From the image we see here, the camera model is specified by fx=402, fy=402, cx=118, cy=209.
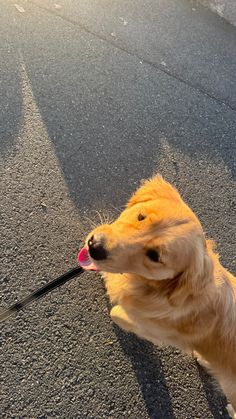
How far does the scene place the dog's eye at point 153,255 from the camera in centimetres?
224

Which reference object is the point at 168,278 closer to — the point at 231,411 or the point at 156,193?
the point at 156,193

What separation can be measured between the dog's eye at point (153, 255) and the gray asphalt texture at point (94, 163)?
1024 mm

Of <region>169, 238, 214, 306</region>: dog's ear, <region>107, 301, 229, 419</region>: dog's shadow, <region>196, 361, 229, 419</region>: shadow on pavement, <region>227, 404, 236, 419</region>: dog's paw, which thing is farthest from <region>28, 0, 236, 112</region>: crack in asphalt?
<region>227, 404, 236, 419</region>: dog's paw

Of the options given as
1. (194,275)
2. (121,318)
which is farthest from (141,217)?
(121,318)

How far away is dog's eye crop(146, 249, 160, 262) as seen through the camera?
2244 millimetres

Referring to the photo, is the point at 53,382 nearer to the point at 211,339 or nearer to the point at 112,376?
the point at 112,376

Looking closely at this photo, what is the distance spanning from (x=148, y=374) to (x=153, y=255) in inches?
48.3

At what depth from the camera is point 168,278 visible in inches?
91.5

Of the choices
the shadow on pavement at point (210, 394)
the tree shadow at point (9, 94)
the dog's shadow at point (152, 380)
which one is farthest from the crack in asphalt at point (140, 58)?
the shadow on pavement at point (210, 394)

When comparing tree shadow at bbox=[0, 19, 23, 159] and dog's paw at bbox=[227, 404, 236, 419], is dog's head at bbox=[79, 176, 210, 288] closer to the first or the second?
dog's paw at bbox=[227, 404, 236, 419]

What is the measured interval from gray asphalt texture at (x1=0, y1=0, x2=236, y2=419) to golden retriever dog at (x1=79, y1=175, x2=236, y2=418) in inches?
15.4

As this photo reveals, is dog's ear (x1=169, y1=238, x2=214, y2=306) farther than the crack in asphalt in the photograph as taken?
No

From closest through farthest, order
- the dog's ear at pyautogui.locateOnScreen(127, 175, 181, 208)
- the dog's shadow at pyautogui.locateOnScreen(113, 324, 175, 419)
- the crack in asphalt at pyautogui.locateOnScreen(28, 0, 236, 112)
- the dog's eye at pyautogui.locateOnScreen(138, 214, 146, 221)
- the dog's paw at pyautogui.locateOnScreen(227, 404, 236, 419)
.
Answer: the dog's eye at pyautogui.locateOnScreen(138, 214, 146, 221) → the dog's ear at pyautogui.locateOnScreen(127, 175, 181, 208) → the dog's shadow at pyautogui.locateOnScreen(113, 324, 175, 419) → the dog's paw at pyautogui.locateOnScreen(227, 404, 236, 419) → the crack in asphalt at pyautogui.locateOnScreen(28, 0, 236, 112)

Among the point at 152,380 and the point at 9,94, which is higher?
the point at 9,94
